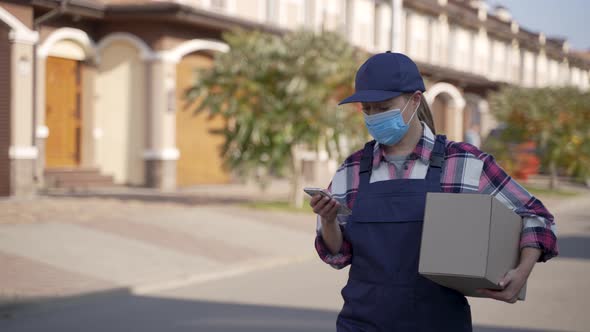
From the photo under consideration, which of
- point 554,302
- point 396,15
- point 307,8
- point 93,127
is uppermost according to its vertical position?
point 307,8

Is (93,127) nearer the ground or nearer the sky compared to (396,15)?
nearer the ground

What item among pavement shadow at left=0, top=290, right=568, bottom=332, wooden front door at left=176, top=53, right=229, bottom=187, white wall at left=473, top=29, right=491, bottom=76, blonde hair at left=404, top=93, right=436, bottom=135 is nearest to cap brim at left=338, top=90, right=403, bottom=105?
blonde hair at left=404, top=93, right=436, bottom=135

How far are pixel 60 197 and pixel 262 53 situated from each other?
17.0ft

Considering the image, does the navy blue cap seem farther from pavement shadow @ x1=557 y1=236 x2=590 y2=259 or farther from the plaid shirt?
pavement shadow @ x1=557 y1=236 x2=590 y2=259

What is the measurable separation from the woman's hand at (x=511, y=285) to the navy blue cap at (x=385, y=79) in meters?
0.74

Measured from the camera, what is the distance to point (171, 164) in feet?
70.9

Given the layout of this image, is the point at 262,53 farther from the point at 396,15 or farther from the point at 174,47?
the point at 174,47

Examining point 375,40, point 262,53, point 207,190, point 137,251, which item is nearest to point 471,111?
point 375,40

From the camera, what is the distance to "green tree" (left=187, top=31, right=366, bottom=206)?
16.2 m

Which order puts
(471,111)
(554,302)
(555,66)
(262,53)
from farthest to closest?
(555,66)
(471,111)
(262,53)
(554,302)

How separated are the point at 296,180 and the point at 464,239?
1451 cm

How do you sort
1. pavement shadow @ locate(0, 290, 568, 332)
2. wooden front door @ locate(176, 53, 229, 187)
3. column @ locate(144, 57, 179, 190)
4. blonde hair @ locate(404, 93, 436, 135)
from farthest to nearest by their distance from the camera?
wooden front door @ locate(176, 53, 229, 187), column @ locate(144, 57, 179, 190), pavement shadow @ locate(0, 290, 568, 332), blonde hair @ locate(404, 93, 436, 135)

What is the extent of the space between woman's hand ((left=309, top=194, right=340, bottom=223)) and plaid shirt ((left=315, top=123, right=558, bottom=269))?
216 millimetres

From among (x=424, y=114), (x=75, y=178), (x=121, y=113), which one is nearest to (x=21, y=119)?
(x=75, y=178)
